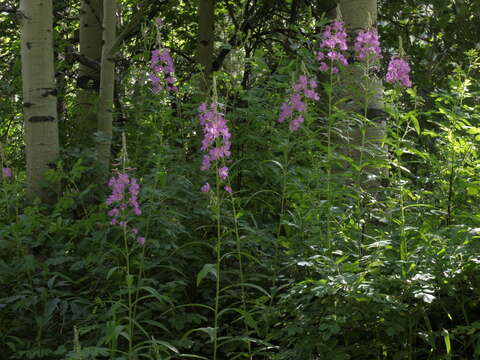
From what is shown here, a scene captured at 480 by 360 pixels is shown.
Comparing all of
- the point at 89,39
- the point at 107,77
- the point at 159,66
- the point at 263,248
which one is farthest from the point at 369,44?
the point at 89,39

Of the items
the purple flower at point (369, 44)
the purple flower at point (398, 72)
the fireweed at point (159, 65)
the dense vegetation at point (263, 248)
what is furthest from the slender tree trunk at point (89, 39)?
the purple flower at point (398, 72)

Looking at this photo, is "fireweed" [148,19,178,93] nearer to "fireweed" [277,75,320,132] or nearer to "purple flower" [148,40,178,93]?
"purple flower" [148,40,178,93]

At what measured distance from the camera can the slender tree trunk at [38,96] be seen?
173 inches

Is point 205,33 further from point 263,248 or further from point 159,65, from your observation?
point 263,248

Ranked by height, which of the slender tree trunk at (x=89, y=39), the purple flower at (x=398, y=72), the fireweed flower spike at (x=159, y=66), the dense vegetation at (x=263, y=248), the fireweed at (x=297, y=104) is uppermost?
the slender tree trunk at (x=89, y=39)

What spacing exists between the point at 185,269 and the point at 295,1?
14.2 feet

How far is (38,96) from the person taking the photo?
Answer: 4.43m

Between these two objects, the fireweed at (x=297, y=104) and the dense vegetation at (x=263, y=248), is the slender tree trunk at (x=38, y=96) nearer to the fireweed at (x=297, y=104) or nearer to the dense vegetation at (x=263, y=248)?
the dense vegetation at (x=263, y=248)

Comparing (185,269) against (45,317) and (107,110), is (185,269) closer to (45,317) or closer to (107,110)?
(45,317)

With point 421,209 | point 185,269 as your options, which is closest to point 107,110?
point 185,269

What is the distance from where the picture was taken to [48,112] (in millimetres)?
4465

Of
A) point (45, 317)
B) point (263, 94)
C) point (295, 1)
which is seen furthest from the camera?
point (295, 1)

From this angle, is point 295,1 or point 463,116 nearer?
point 463,116

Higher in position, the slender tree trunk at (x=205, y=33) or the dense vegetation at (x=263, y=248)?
the slender tree trunk at (x=205, y=33)
